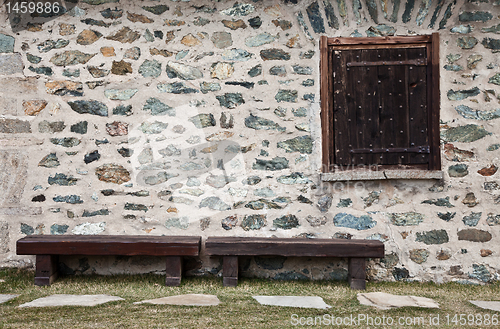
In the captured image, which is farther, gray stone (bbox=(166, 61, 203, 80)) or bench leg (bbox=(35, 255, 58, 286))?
gray stone (bbox=(166, 61, 203, 80))

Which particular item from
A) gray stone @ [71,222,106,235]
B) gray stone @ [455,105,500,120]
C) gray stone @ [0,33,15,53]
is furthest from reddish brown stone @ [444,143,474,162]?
gray stone @ [0,33,15,53]

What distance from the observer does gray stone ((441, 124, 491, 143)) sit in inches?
142

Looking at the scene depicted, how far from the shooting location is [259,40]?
3695mm

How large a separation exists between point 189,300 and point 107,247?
0.93m

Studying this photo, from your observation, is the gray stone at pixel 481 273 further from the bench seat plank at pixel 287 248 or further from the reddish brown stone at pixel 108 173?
the reddish brown stone at pixel 108 173

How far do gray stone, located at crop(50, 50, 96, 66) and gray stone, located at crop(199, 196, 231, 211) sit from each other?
1671 mm

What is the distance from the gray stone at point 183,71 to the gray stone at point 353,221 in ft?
5.86

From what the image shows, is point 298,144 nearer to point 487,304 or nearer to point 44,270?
point 487,304

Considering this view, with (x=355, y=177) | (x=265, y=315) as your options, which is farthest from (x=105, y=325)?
(x=355, y=177)

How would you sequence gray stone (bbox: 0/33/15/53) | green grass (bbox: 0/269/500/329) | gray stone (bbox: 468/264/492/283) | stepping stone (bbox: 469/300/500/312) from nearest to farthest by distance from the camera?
green grass (bbox: 0/269/500/329) < stepping stone (bbox: 469/300/500/312) < gray stone (bbox: 468/264/492/283) < gray stone (bbox: 0/33/15/53)

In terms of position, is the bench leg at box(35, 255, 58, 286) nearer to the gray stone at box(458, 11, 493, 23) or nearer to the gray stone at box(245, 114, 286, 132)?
the gray stone at box(245, 114, 286, 132)

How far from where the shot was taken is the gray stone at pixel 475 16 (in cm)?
362

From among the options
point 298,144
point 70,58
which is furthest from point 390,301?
point 70,58

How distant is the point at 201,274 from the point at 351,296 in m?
1.32
